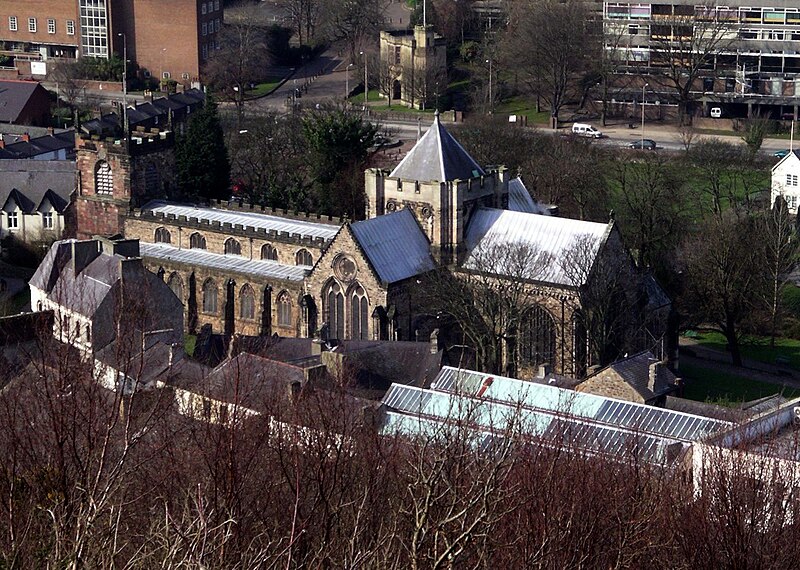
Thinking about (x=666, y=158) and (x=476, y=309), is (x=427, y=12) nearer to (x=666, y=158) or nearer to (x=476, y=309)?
(x=666, y=158)

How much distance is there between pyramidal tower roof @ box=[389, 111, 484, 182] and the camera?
241ft

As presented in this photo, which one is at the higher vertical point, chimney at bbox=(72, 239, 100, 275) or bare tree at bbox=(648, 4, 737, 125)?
bare tree at bbox=(648, 4, 737, 125)

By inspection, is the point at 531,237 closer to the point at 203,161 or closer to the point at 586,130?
the point at 203,161

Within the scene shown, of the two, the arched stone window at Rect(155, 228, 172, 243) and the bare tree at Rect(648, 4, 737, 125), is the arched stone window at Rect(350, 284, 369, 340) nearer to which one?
the arched stone window at Rect(155, 228, 172, 243)

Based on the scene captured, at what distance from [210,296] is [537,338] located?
15.0 m

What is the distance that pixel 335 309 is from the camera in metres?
72.8

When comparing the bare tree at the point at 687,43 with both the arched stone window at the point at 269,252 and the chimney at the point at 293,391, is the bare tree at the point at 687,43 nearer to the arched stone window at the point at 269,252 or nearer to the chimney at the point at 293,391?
the arched stone window at the point at 269,252

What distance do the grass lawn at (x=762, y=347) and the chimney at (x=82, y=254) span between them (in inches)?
978

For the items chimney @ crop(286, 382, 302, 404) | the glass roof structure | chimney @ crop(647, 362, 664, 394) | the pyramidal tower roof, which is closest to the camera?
the glass roof structure

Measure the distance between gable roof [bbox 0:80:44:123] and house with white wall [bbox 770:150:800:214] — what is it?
48416mm

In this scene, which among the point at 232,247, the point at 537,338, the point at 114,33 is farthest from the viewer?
the point at 114,33

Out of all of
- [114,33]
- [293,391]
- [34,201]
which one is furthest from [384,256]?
[114,33]

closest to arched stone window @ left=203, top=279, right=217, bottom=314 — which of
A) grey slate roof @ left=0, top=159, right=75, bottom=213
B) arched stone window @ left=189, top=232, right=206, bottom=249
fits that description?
arched stone window @ left=189, top=232, right=206, bottom=249

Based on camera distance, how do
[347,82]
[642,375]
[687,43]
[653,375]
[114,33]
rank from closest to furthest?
1. [653,375]
2. [642,375]
3. [687,43]
4. [347,82]
5. [114,33]
